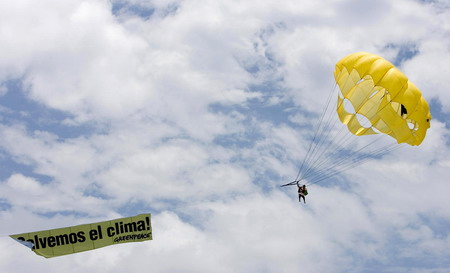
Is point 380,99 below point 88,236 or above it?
above

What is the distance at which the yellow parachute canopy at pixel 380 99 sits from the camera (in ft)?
133

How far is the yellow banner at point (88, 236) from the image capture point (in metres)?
39.0

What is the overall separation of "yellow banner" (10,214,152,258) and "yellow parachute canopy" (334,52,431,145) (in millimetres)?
17383

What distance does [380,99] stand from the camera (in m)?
43.5

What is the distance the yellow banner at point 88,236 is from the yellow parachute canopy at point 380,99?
17.4 m

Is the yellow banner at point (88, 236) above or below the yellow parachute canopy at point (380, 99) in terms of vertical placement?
below

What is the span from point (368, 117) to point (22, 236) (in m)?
25.7

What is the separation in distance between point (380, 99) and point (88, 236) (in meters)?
22.9

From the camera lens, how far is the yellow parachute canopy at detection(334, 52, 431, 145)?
1596 inches

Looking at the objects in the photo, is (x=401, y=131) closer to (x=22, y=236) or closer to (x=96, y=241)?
(x=96, y=241)

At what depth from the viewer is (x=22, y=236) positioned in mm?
38625

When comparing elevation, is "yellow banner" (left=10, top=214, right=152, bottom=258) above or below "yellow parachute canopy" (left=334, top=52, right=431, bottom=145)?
below

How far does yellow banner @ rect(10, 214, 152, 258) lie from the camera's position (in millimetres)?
38969

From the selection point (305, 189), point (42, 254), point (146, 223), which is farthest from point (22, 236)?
point (305, 189)
